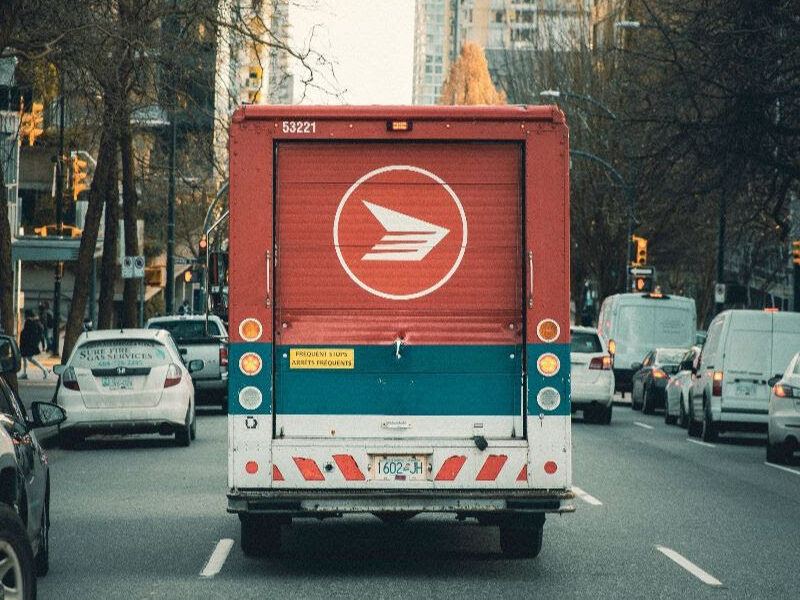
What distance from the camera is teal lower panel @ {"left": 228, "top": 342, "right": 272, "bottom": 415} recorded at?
417 inches

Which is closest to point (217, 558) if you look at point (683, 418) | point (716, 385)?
point (716, 385)

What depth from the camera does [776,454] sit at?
22.0 meters

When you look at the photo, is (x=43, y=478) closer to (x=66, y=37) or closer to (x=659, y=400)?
(x=66, y=37)

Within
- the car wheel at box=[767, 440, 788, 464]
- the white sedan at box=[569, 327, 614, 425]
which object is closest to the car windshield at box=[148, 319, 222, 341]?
the white sedan at box=[569, 327, 614, 425]

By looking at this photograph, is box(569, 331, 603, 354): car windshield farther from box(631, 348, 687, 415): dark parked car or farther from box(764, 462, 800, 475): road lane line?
box(764, 462, 800, 475): road lane line

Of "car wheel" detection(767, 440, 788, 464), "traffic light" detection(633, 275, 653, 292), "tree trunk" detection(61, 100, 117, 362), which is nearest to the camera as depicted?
"car wheel" detection(767, 440, 788, 464)

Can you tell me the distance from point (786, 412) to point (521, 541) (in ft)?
34.2

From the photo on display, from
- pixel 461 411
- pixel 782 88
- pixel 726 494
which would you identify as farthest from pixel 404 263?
pixel 782 88

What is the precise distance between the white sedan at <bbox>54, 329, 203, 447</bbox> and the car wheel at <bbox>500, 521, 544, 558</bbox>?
431 inches

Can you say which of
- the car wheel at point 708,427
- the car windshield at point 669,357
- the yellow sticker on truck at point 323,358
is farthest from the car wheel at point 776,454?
the car windshield at point 669,357

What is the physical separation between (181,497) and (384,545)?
12.7 ft

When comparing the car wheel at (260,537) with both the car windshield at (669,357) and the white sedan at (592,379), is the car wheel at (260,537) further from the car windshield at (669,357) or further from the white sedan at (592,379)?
the car windshield at (669,357)

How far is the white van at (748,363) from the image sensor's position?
25.8 m

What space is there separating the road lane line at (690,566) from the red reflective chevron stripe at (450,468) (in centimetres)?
177
